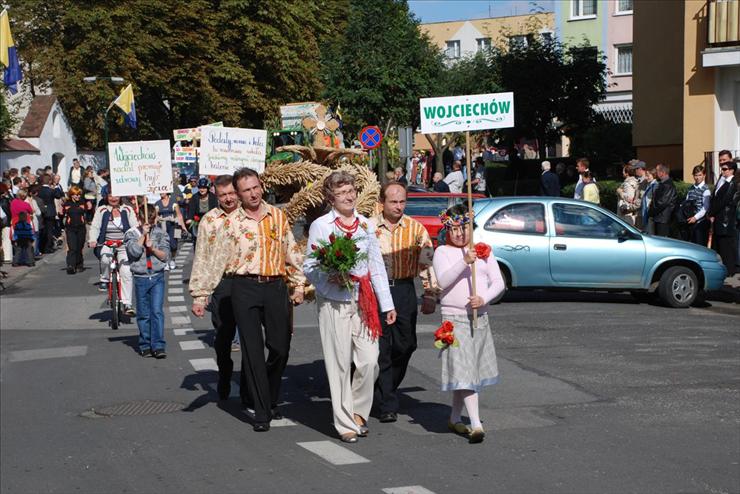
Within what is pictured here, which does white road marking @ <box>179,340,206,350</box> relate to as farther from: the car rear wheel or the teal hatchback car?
the car rear wheel

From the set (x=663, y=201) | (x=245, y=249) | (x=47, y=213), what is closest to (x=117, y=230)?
(x=245, y=249)

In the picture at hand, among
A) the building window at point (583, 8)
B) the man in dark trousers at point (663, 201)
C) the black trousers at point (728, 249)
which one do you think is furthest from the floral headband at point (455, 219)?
the building window at point (583, 8)

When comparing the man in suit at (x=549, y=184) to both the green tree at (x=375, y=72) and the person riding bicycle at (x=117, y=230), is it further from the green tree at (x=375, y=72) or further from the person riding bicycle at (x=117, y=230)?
the green tree at (x=375, y=72)

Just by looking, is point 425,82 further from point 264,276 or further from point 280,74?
point 264,276

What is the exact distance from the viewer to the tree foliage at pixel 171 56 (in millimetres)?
52062

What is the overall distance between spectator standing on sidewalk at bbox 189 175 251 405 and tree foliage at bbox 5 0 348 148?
4257cm

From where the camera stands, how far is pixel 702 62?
85.2 ft

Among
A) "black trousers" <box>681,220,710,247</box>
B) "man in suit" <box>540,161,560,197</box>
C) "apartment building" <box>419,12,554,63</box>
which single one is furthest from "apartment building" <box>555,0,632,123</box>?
"black trousers" <box>681,220,710,247</box>

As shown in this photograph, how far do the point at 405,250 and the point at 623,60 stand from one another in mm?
53886

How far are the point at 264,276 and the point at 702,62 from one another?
19.2m

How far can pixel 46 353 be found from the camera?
14.3 metres

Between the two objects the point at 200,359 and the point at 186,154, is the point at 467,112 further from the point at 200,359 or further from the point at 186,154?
the point at 186,154

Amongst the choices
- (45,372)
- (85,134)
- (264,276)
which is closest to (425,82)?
(85,134)

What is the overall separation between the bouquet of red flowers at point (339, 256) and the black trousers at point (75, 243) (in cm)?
1756
